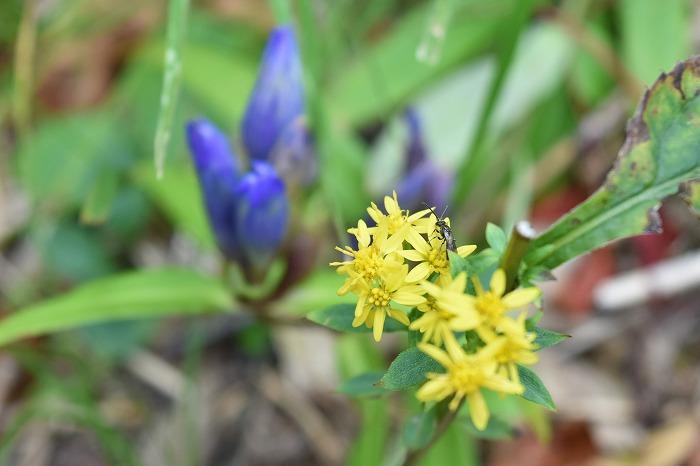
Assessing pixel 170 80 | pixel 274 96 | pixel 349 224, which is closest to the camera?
pixel 170 80

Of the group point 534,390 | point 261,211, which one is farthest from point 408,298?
point 261,211

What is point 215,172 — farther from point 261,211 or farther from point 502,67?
point 502,67

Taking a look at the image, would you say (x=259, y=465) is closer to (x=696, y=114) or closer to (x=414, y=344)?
(x=414, y=344)

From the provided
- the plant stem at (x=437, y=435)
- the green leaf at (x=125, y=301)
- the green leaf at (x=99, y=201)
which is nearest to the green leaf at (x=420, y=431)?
the plant stem at (x=437, y=435)

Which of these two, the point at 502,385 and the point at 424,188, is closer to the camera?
the point at 502,385

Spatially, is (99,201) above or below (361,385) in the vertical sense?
above

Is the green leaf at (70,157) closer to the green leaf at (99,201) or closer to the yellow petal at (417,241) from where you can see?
the green leaf at (99,201)

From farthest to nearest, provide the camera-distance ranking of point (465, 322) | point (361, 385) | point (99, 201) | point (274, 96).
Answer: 1. point (99, 201)
2. point (274, 96)
3. point (361, 385)
4. point (465, 322)
